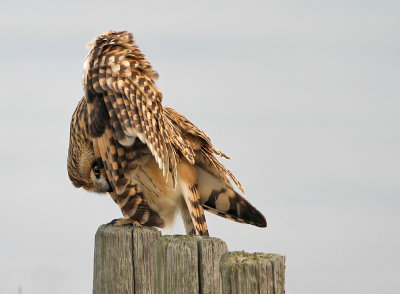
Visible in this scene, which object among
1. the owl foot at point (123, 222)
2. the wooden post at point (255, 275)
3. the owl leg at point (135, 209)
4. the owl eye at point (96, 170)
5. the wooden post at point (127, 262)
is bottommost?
the wooden post at point (255, 275)

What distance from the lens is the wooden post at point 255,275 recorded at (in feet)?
11.1

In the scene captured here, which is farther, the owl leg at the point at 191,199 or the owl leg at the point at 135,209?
the owl leg at the point at 191,199

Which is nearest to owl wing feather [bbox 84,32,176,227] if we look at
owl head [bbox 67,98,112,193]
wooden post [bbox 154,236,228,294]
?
owl head [bbox 67,98,112,193]

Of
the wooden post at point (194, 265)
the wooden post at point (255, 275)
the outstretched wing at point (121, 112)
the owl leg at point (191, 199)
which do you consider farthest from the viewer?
the owl leg at point (191, 199)

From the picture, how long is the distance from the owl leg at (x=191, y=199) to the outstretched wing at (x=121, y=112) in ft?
0.93

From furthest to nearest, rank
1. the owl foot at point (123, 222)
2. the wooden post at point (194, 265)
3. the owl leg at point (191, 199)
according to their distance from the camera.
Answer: the owl leg at point (191, 199) < the owl foot at point (123, 222) < the wooden post at point (194, 265)

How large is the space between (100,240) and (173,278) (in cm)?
85

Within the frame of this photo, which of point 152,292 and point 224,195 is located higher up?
point 224,195

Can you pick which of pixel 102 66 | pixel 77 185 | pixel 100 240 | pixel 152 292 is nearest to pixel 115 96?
pixel 102 66

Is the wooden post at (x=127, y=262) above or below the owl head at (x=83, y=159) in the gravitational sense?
below

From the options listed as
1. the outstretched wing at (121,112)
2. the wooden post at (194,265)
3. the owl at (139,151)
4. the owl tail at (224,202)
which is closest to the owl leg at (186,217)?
the owl at (139,151)

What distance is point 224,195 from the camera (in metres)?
6.18

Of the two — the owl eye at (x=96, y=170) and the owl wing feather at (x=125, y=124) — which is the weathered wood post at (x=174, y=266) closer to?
the owl wing feather at (x=125, y=124)

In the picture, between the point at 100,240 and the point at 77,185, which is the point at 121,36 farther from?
the point at 100,240
